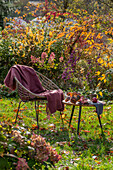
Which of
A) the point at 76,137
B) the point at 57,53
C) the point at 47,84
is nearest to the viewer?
the point at 76,137

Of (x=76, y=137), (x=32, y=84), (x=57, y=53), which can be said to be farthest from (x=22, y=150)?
(x=57, y=53)

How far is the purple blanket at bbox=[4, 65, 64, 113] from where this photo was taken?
13.4 ft

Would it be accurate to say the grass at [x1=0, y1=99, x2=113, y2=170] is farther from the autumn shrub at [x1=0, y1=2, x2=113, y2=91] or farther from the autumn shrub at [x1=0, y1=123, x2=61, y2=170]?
the autumn shrub at [x1=0, y1=2, x2=113, y2=91]

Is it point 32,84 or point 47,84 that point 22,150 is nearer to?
point 32,84

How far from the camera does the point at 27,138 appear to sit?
5.55ft

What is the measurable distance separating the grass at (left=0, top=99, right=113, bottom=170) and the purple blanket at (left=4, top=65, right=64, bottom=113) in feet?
1.36

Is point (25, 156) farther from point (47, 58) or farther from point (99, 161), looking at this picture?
point (47, 58)

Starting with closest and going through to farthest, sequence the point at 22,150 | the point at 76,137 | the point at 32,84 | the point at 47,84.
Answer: the point at 22,150, the point at 76,137, the point at 32,84, the point at 47,84

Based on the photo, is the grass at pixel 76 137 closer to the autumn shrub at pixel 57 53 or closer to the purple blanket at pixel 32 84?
the purple blanket at pixel 32 84

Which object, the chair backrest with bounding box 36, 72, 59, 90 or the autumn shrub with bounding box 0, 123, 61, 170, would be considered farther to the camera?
the chair backrest with bounding box 36, 72, 59, 90

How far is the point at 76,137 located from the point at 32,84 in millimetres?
1581

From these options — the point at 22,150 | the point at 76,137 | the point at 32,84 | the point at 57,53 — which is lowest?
the point at 76,137

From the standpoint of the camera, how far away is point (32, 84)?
15.6 ft

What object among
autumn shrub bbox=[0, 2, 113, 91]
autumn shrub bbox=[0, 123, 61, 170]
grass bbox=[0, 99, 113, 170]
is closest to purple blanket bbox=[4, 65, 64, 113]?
grass bbox=[0, 99, 113, 170]
